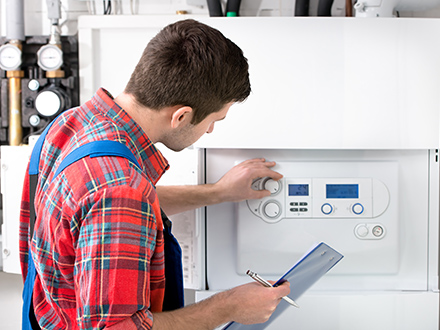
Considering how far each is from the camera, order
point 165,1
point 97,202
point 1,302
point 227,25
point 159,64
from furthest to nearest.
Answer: point 1,302, point 165,1, point 227,25, point 159,64, point 97,202

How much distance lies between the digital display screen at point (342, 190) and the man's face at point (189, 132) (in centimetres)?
50

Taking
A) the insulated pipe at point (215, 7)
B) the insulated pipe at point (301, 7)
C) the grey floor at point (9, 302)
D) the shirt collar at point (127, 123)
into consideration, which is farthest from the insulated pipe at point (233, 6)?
the grey floor at point (9, 302)

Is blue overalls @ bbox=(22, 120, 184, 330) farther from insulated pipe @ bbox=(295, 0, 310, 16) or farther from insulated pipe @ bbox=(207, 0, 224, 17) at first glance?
insulated pipe @ bbox=(295, 0, 310, 16)

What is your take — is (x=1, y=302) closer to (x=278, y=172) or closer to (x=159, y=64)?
(x=278, y=172)

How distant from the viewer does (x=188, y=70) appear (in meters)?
0.84

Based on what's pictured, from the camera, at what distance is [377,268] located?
133cm

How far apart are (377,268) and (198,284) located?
1.69ft

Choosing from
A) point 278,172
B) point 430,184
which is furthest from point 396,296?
point 278,172

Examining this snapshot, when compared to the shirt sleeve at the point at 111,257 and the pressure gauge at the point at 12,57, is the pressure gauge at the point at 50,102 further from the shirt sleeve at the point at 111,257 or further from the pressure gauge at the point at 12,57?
the shirt sleeve at the point at 111,257

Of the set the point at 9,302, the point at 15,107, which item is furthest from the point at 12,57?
the point at 9,302

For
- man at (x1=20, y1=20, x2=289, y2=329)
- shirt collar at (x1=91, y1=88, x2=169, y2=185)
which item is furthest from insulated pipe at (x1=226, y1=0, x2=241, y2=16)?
shirt collar at (x1=91, y1=88, x2=169, y2=185)

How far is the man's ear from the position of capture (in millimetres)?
869

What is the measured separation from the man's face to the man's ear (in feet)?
0.08

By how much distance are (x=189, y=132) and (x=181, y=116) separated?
67 millimetres
